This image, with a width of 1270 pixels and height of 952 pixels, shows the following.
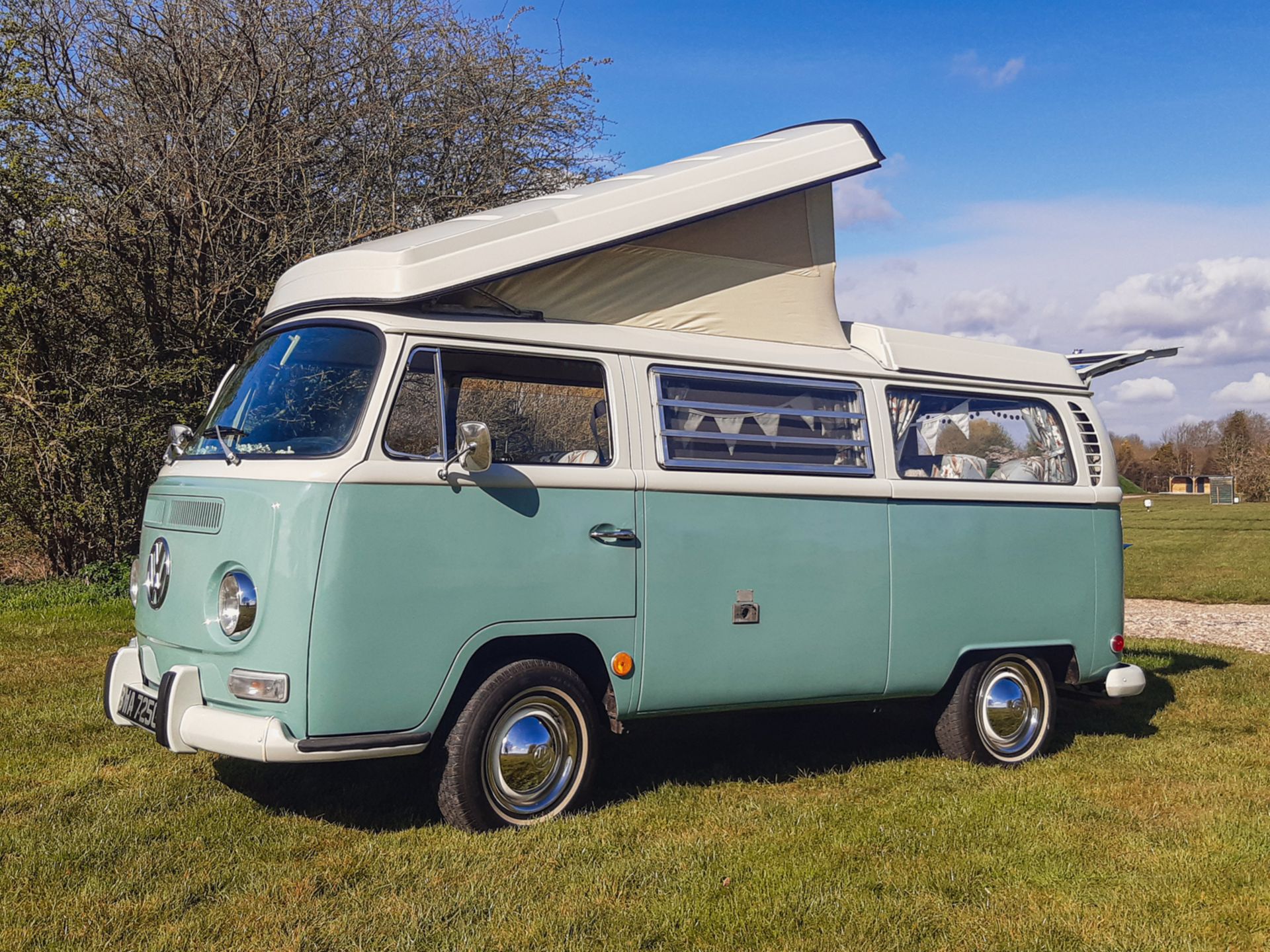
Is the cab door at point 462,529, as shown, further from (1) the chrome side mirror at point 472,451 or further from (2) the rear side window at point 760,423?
(2) the rear side window at point 760,423

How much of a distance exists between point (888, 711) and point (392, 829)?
173 inches

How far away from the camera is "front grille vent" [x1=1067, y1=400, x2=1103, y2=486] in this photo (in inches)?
303

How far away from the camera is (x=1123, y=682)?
7395mm

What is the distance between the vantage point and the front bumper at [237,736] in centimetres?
470

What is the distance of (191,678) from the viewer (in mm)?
5004

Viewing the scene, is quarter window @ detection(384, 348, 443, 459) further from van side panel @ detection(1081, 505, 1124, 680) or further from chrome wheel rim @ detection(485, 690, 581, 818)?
van side panel @ detection(1081, 505, 1124, 680)

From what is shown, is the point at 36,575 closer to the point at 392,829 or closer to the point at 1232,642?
the point at 392,829

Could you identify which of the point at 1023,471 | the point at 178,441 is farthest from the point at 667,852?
the point at 1023,471

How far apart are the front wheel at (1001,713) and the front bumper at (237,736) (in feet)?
11.0

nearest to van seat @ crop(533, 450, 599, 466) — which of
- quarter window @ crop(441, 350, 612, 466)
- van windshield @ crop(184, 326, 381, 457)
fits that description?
quarter window @ crop(441, 350, 612, 466)

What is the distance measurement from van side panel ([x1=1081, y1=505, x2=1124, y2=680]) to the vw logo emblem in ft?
17.7

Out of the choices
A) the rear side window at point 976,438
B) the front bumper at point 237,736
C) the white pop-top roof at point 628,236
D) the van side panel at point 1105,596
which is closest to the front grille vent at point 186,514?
the front bumper at point 237,736

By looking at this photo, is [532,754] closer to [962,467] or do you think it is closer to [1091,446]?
[962,467]

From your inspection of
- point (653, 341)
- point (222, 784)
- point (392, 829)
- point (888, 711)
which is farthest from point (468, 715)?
point (888, 711)
